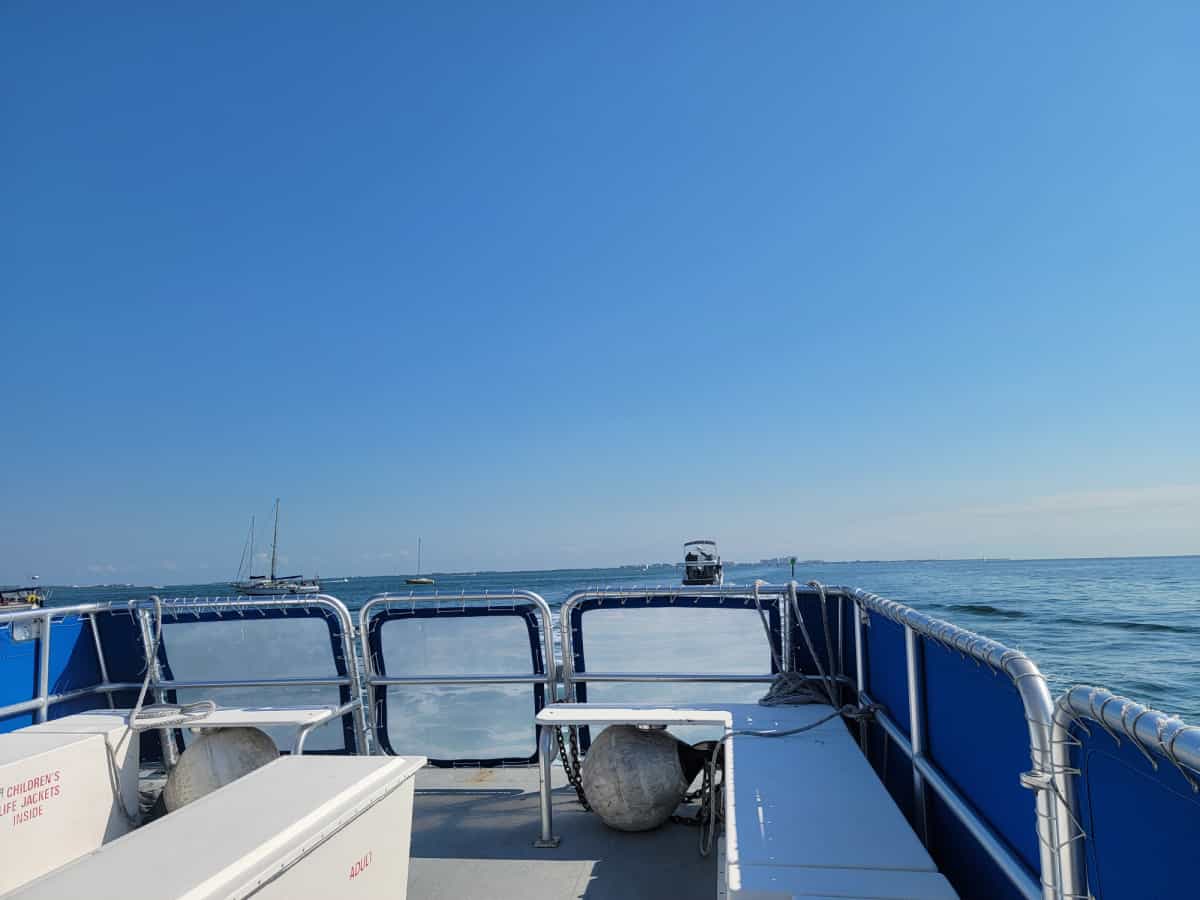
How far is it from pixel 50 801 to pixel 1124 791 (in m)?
4.51

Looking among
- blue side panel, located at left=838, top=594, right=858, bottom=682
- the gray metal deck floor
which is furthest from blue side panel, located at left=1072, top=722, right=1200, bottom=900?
blue side panel, located at left=838, top=594, right=858, bottom=682

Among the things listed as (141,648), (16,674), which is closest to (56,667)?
(16,674)

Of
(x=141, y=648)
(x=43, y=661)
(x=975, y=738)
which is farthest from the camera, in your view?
(x=141, y=648)

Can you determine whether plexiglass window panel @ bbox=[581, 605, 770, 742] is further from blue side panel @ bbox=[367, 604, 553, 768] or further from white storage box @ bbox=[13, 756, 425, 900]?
white storage box @ bbox=[13, 756, 425, 900]

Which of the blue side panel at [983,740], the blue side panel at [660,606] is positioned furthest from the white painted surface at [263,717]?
the blue side panel at [983,740]

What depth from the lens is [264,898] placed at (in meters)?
2.20

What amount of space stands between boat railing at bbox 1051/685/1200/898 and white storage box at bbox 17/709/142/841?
4672 millimetres

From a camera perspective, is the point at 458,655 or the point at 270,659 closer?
the point at 458,655

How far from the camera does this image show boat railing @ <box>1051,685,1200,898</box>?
124 cm

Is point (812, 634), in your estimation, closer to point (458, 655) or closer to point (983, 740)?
point (458, 655)

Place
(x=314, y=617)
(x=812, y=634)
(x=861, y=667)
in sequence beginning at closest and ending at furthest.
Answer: (x=861, y=667) → (x=812, y=634) → (x=314, y=617)

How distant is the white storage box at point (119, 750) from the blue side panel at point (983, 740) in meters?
4.22

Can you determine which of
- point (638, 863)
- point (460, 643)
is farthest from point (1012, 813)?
point (460, 643)

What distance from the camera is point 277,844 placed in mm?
2322
